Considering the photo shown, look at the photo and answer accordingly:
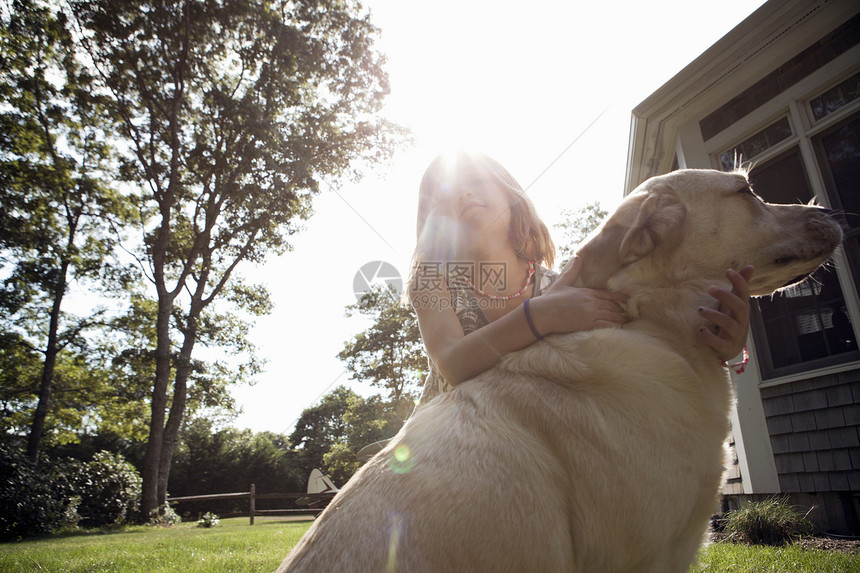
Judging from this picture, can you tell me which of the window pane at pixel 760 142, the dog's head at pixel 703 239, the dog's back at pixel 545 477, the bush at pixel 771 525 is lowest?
the bush at pixel 771 525

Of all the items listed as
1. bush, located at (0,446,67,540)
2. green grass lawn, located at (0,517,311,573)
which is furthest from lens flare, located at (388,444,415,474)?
bush, located at (0,446,67,540)

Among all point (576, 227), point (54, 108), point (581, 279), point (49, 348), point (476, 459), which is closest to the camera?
point (476, 459)

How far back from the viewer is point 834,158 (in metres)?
5.09

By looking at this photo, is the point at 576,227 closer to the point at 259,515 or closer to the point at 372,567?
the point at 259,515

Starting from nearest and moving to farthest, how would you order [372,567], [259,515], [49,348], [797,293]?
[372,567]
[797,293]
[49,348]
[259,515]

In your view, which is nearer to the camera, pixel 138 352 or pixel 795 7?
pixel 795 7

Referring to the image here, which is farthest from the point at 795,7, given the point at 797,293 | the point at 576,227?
the point at 576,227

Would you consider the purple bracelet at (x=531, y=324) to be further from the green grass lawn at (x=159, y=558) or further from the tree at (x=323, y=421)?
the tree at (x=323, y=421)

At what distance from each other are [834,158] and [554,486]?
596 cm

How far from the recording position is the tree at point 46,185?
1559 cm

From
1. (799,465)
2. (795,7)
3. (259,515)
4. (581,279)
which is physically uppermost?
(795,7)

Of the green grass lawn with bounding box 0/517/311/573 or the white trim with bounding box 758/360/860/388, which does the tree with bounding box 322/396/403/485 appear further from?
the white trim with bounding box 758/360/860/388

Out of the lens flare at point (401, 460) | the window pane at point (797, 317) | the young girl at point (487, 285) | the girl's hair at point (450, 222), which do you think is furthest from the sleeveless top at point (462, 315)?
the window pane at point (797, 317)

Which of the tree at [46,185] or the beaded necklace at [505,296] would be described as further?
the tree at [46,185]
